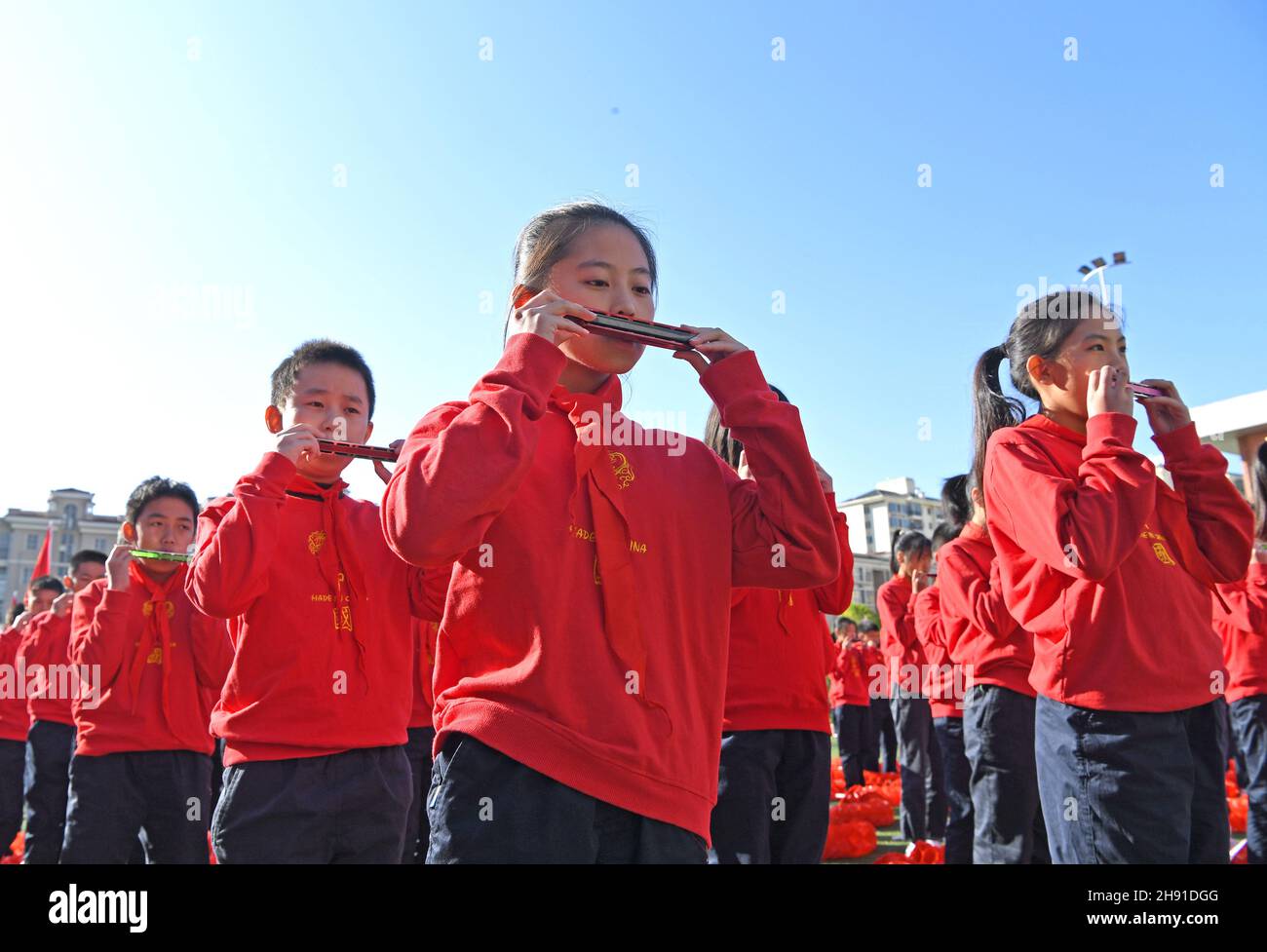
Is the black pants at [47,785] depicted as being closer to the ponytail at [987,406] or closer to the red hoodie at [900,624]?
the ponytail at [987,406]

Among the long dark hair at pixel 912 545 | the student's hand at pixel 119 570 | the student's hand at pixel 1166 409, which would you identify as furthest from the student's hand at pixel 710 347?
the long dark hair at pixel 912 545

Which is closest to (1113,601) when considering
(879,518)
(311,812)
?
(311,812)

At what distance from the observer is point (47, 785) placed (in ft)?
26.6

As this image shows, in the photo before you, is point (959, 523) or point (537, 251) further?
point (959, 523)

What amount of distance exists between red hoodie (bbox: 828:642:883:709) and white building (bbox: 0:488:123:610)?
83070 millimetres

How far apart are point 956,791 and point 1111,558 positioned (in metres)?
4.46

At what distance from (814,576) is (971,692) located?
12.5 feet

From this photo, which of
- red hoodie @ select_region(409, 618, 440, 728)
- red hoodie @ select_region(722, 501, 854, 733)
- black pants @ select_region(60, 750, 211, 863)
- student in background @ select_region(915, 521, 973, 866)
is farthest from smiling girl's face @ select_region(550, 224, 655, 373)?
red hoodie @ select_region(409, 618, 440, 728)

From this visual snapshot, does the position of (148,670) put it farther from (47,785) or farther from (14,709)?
(14,709)

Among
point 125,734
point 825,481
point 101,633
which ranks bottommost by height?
point 125,734

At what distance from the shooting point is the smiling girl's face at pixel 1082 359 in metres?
3.68

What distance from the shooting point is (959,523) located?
7461 millimetres
